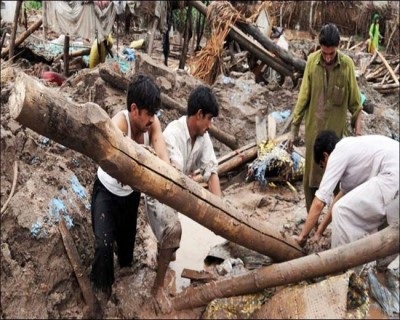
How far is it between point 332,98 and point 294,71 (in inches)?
181

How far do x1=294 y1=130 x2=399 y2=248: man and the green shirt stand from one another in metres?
1.13

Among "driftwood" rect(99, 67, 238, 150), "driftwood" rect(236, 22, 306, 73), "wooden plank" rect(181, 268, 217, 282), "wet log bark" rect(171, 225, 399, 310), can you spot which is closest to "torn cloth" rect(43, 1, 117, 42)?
"driftwood" rect(236, 22, 306, 73)

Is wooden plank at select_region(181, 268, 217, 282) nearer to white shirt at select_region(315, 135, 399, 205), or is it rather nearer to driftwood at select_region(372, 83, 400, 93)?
white shirt at select_region(315, 135, 399, 205)

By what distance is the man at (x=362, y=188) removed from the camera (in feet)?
9.65

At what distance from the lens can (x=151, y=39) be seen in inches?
374

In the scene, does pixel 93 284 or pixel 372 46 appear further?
pixel 372 46

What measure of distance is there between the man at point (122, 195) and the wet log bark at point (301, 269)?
0.54 m

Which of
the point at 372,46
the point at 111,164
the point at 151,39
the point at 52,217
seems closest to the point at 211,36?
the point at 151,39

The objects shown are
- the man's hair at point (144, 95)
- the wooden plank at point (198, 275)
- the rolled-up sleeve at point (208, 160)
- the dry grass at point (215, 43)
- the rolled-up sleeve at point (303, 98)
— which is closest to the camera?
the man's hair at point (144, 95)

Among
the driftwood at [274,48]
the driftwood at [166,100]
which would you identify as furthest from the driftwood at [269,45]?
the driftwood at [166,100]

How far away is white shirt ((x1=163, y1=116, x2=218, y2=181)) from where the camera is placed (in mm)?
3088

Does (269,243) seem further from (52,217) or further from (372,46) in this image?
(372,46)

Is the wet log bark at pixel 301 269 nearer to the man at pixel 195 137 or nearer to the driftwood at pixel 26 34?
the man at pixel 195 137

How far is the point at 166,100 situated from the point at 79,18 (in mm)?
3172
